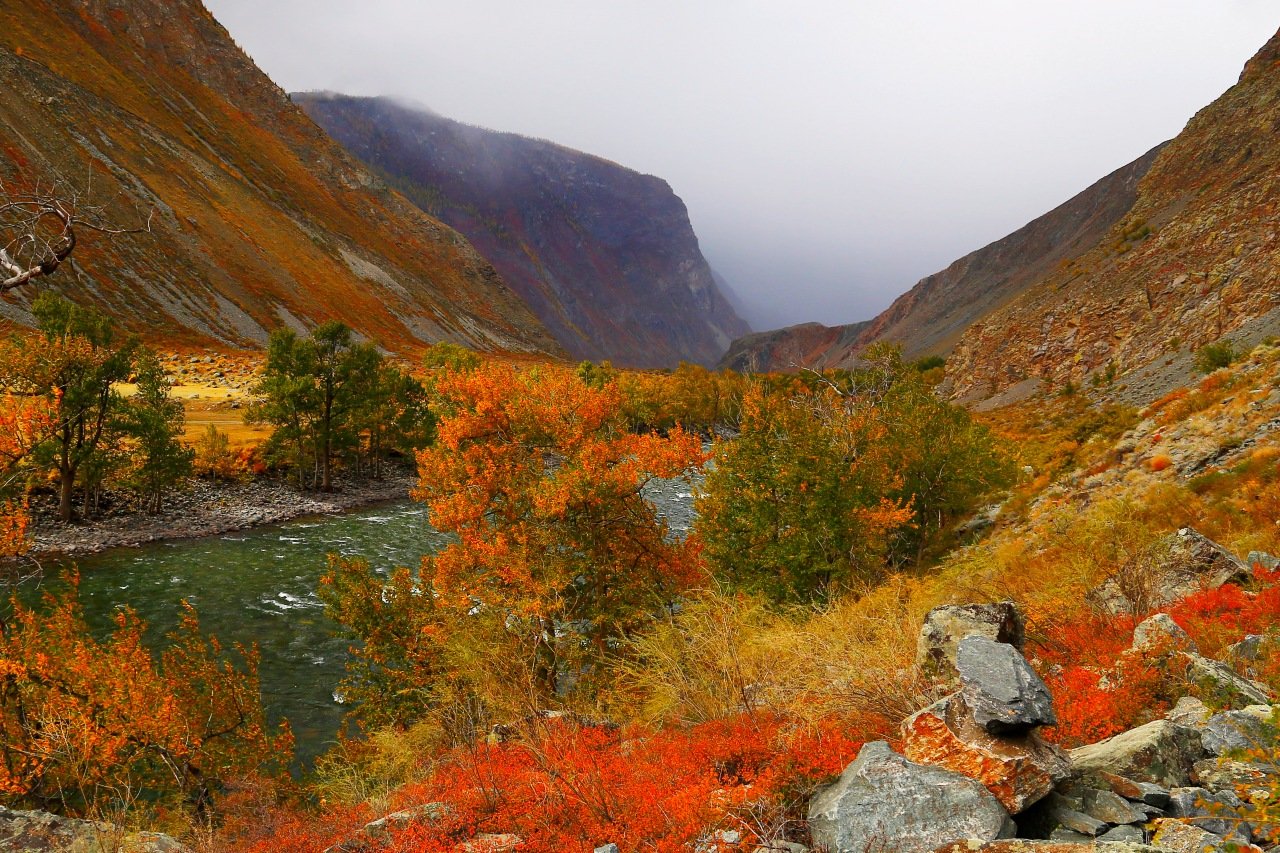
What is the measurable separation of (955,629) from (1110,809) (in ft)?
9.03

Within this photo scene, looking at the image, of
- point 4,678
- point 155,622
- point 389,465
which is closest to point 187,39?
point 389,465

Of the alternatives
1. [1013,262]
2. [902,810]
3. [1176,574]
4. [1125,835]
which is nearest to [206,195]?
[1176,574]

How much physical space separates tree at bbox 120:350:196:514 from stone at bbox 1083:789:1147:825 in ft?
131

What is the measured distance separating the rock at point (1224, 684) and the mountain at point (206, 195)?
70502 millimetres

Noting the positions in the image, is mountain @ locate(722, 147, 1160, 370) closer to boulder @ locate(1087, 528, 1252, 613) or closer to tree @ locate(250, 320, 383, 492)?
tree @ locate(250, 320, 383, 492)

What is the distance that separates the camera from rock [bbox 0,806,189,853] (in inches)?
300

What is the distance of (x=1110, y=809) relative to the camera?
477 centimetres

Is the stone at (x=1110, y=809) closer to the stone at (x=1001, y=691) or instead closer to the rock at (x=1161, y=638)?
the stone at (x=1001, y=691)

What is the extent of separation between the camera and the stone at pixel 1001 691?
5.18 m

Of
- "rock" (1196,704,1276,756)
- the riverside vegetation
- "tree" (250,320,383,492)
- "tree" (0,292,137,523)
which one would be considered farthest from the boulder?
"tree" (250,320,383,492)

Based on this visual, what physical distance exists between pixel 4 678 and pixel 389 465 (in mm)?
43707

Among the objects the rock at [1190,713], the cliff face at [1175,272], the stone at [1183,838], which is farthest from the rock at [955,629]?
the cliff face at [1175,272]

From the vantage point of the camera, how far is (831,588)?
51.9 feet

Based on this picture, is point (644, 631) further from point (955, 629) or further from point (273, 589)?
point (273, 589)
